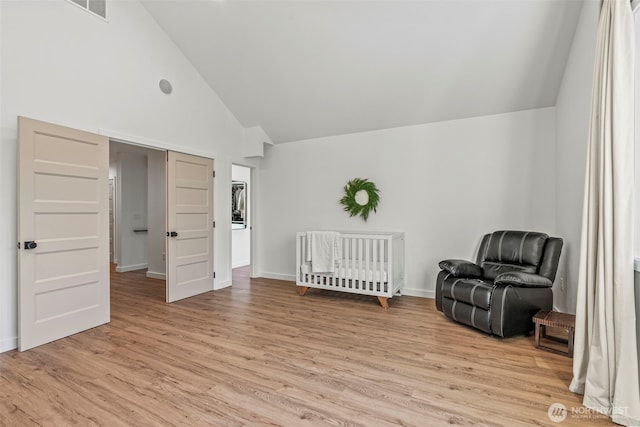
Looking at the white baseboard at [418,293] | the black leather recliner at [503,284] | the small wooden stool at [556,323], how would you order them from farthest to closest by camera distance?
1. the white baseboard at [418,293]
2. the black leather recliner at [503,284]
3. the small wooden stool at [556,323]

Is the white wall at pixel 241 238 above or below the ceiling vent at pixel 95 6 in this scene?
below

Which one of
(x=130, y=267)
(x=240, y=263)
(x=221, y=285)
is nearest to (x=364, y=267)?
(x=221, y=285)

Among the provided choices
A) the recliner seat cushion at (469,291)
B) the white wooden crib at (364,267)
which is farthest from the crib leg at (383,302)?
the recliner seat cushion at (469,291)

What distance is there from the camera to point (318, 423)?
168 cm

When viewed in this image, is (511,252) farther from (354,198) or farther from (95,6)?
(95,6)

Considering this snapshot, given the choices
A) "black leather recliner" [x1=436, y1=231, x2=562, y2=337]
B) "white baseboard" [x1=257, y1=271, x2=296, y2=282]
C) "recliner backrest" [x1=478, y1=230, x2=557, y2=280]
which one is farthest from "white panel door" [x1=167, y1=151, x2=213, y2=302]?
"recliner backrest" [x1=478, y1=230, x2=557, y2=280]

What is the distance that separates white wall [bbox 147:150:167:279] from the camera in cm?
543

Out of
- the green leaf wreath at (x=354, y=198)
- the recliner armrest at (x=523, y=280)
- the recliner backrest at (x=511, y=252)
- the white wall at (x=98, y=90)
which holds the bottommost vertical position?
the recliner armrest at (x=523, y=280)

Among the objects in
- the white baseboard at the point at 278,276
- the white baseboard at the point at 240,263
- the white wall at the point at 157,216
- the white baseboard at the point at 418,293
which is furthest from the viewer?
the white baseboard at the point at 240,263

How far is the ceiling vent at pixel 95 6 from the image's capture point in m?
3.09

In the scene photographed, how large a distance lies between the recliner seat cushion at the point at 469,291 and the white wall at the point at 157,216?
15.1 feet

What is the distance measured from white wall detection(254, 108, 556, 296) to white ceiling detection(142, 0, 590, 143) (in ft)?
0.87

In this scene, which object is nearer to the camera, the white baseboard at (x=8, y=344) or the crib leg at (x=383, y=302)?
the white baseboard at (x=8, y=344)

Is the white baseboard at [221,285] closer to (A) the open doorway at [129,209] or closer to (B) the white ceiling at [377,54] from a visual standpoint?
(A) the open doorway at [129,209]
